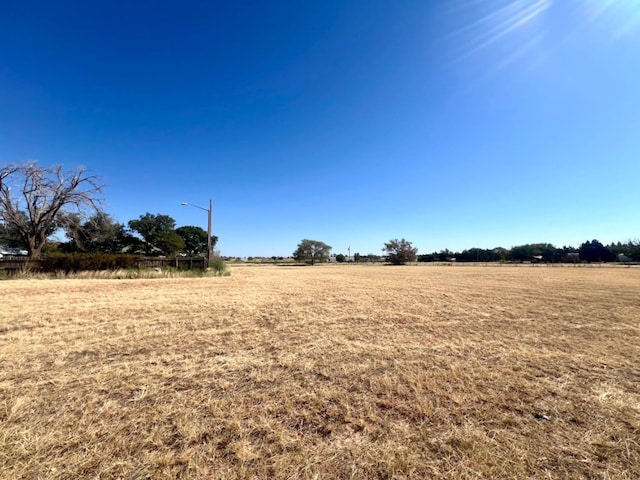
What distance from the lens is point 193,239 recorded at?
61844 mm

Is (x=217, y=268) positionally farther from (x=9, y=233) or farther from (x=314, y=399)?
(x=9, y=233)

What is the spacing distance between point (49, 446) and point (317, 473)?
2.09 m

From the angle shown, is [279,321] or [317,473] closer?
[317,473]

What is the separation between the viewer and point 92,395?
9.66ft

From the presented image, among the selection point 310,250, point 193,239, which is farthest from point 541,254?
point 193,239

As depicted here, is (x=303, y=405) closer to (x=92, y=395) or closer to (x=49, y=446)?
(x=49, y=446)

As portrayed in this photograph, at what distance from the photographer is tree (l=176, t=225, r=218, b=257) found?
6106 centimetres

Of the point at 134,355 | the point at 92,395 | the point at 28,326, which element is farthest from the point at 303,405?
the point at 28,326

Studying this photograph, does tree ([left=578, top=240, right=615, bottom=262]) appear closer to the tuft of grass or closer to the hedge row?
the tuft of grass

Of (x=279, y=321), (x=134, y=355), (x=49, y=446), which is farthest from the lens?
(x=279, y=321)

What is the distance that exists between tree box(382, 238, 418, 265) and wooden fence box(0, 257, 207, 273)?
52.8 metres

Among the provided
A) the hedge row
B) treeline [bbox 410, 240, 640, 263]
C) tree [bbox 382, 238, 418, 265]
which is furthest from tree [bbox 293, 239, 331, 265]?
the hedge row

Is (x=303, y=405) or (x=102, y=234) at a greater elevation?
(x=102, y=234)

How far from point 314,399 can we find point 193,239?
6546cm
